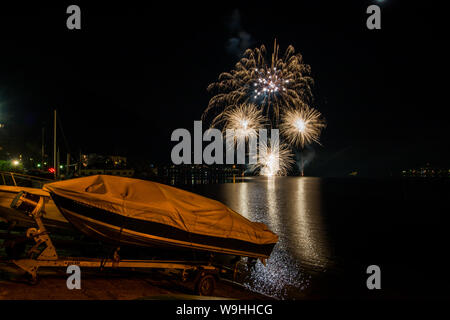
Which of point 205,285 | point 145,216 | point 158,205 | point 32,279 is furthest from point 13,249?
point 205,285

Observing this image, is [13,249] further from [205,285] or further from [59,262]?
[205,285]

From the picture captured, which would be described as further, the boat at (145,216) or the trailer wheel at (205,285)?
the trailer wheel at (205,285)

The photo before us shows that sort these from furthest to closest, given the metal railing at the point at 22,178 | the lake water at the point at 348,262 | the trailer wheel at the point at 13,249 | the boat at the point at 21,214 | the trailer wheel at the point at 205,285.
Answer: the metal railing at the point at 22,178 < the lake water at the point at 348,262 < the boat at the point at 21,214 < the trailer wheel at the point at 13,249 < the trailer wheel at the point at 205,285

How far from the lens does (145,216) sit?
203 inches

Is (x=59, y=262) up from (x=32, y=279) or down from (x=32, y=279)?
up

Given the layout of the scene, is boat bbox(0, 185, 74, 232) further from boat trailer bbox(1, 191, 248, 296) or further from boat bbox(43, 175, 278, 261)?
boat bbox(43, 175, 278, 261)

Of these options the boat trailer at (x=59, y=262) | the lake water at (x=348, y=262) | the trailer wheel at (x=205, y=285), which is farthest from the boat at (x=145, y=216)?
the lake water at (x=348, y=262)

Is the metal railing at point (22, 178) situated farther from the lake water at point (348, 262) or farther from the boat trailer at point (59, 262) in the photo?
the lake water at point (348, 262)

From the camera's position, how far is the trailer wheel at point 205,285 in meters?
5.69

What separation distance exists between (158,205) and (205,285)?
1990 mm

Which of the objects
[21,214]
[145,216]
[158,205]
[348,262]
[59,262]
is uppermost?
[158,205]

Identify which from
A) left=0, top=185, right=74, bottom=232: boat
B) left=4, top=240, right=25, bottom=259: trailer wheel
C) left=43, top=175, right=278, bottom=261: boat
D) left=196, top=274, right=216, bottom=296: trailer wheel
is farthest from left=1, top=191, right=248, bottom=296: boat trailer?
left=0, top=185, right=74, bottom=232: boat

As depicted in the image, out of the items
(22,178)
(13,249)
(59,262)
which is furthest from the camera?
(22,178)
